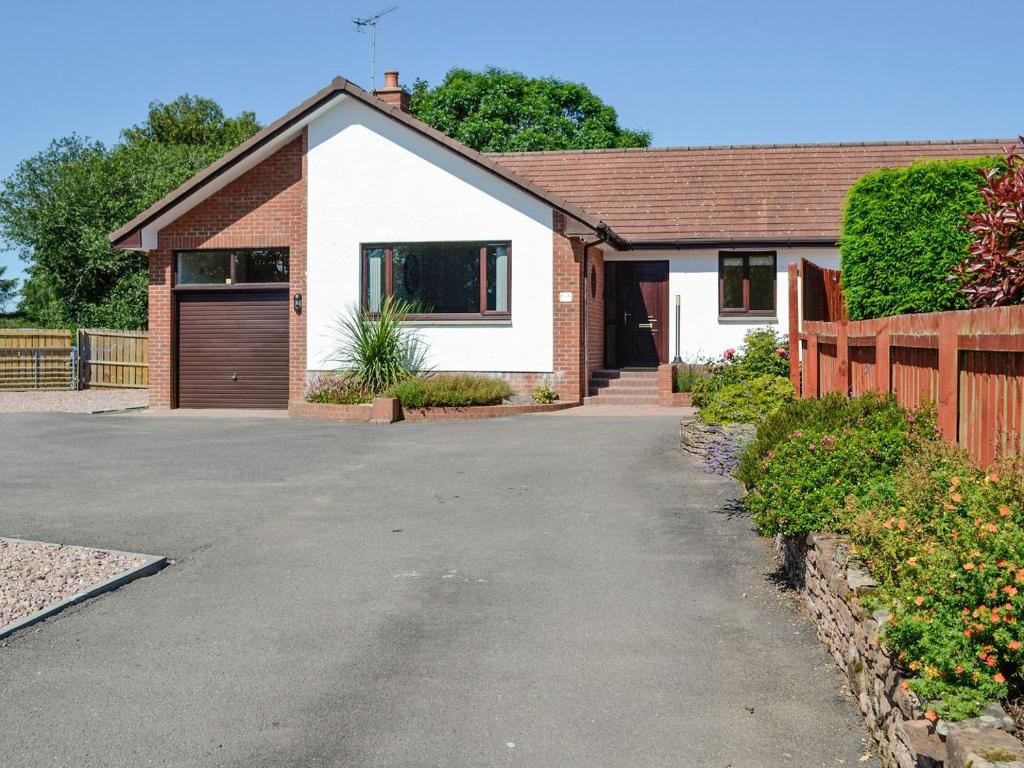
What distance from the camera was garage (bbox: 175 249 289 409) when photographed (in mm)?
21375

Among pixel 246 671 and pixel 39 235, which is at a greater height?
pixel 39 235

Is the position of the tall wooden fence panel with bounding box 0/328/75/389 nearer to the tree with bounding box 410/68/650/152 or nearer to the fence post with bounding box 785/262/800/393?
the tree with bounding box 410/68/650/152

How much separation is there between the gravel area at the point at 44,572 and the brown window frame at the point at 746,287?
16443 mm

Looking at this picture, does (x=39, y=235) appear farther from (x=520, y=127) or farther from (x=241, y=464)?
(x=241, y=464)

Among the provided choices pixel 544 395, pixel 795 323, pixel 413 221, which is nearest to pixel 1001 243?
pixel 795 323

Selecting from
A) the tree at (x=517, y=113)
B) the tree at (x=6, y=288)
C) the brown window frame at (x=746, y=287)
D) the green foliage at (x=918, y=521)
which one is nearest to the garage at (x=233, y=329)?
the brown window frame at (x=746, y=287)

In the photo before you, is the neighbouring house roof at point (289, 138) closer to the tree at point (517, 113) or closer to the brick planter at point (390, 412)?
the brick planter at point (390, 412)

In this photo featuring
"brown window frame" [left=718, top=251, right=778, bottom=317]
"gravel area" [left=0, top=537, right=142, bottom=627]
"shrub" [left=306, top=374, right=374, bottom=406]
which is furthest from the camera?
"brown window frame" [left=718, top=251, right=778, bottom=317]

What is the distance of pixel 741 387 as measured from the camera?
12.8 m

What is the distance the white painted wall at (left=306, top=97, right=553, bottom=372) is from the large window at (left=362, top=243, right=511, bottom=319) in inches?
9.1

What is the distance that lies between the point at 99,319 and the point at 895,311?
3327cm

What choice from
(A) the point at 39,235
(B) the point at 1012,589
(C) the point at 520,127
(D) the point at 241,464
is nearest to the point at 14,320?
(A) the point at 39,235

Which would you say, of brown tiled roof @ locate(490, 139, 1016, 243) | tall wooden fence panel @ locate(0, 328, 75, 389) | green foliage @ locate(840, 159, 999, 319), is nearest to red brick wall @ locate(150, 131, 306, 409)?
brown tiled roof @ locate(490, 139, 1016, 243)

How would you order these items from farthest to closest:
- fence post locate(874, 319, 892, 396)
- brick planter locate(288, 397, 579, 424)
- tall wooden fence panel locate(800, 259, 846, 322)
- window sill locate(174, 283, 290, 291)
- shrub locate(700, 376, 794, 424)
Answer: window sill locate(174, 283, 290, 291), brick planter locate(288, 397, 579, 424), tall wooden fence panel locate(800, 259, 846, 322), shrub locate(700, 376, 794, 424), fence post locate(874, 319, 892, 396)
